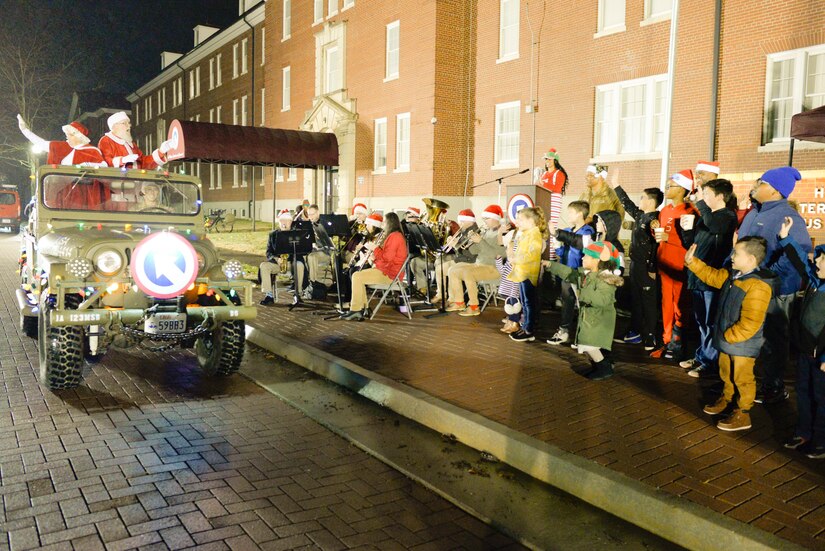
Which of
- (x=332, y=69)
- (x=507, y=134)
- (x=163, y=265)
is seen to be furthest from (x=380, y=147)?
(x=163, y=265)

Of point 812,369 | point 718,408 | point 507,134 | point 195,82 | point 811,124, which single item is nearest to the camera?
point 812,369

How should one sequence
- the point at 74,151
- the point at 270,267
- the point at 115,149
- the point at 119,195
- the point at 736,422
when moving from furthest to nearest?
the point at 270,267 → the point at 115,149 → the point at 74,151 → the point at 119,195 → the point at 736,422

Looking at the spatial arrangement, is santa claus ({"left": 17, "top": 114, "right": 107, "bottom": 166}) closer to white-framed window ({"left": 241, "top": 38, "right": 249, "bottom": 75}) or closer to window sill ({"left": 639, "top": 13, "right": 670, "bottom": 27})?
window sill ({"left": 639, "top": 13, "right": 670, "bottom": 27})

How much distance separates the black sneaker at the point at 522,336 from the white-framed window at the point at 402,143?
52.7ft

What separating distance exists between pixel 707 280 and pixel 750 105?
11.1m

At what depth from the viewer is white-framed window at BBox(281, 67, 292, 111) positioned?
106ft

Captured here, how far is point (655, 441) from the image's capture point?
4.69 metres

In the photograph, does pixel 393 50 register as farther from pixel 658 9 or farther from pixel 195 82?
pixel 195 82

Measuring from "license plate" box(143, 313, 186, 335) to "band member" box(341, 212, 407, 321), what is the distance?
151 inches

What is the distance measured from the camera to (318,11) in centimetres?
2892

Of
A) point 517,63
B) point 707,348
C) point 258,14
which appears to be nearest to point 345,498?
point 707,348

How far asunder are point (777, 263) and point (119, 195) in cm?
696

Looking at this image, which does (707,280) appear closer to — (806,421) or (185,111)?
(806,421)

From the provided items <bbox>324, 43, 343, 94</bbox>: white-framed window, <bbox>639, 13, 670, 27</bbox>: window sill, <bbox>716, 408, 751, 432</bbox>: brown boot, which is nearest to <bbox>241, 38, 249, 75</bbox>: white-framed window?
<bbox>324, 43, 343, 94</bbox>: white-framed window
